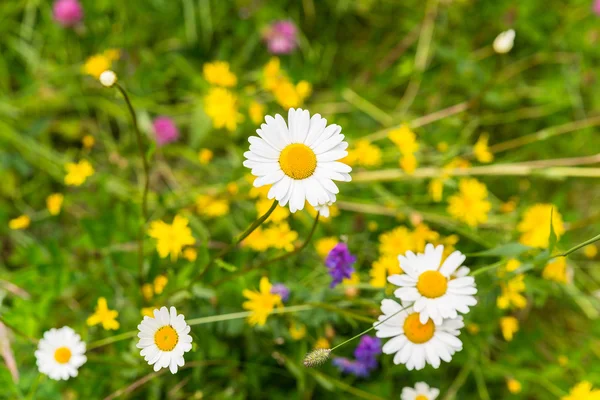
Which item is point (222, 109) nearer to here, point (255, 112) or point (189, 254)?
point (255, 112)

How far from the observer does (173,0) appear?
2152 mm

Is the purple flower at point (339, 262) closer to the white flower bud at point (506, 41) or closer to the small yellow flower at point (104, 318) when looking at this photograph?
the small yellow flower at point (104, 318)

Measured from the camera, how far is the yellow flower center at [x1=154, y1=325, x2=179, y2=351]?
104cm

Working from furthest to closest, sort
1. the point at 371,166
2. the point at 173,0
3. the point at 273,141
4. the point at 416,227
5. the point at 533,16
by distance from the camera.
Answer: the point at 533,16, the point at 173,0, the point at 371,166, the point at 416,227, the point at 273,141

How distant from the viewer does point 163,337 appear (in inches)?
41.2

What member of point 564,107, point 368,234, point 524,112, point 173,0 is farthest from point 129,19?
point 564,107

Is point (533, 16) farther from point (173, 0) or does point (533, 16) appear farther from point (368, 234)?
point (173, 0)

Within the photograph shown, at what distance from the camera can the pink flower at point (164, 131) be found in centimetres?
201

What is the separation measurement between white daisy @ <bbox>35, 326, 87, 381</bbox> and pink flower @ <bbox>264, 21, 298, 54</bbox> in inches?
55.4

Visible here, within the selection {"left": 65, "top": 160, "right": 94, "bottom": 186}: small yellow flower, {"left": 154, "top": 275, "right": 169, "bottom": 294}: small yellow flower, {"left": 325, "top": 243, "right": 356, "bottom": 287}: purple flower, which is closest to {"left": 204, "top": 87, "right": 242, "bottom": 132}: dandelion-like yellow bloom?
{"left": 65, "top": 160, "right": 94, "bottom": 186}: small yellow flower

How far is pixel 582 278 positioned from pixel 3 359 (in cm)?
204

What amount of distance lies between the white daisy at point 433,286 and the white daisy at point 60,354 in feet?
2.53

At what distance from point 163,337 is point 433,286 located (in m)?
0.58

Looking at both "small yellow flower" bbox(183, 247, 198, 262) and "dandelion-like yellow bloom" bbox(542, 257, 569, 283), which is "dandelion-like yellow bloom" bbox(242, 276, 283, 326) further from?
"dandelion-like yellow bloom" bbox(542, 257, 569, 283)
